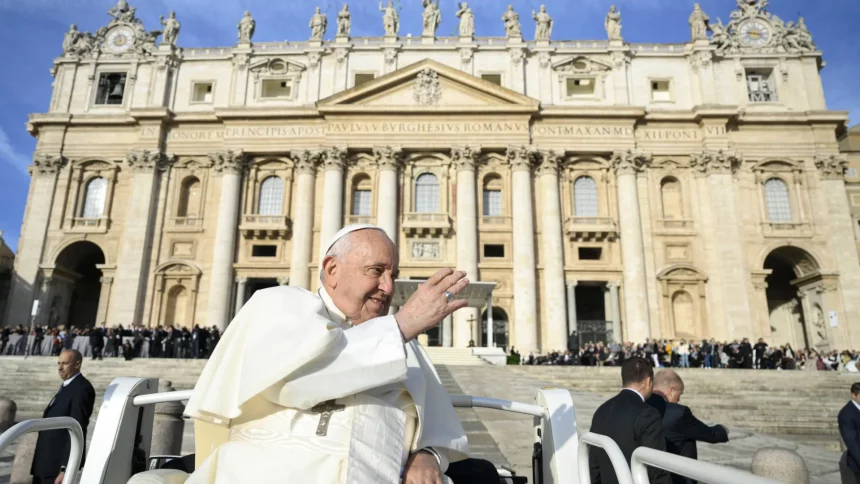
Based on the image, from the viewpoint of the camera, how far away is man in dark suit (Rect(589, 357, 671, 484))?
12.0ft

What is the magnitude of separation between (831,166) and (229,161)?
31.4 metres

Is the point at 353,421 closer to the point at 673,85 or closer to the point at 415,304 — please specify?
the point at 415,304

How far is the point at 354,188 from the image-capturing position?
28.5 metres

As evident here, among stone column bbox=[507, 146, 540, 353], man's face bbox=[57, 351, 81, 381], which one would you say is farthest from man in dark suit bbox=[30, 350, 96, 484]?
stone column bbox=[507, 146, 540, 353]

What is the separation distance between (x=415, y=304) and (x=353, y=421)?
49cm

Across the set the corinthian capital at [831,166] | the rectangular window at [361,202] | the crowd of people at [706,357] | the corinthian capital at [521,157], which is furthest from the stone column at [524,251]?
the corinthian capital at [831,166]

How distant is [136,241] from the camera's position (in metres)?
26.9

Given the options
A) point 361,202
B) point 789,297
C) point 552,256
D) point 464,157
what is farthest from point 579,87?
point 789,297

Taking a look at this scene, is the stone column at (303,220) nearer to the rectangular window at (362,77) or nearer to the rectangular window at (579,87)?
the rectangular window at (362,77)

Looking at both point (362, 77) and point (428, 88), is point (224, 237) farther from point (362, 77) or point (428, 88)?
point (428, 88)

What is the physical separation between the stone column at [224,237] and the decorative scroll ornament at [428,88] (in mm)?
9983

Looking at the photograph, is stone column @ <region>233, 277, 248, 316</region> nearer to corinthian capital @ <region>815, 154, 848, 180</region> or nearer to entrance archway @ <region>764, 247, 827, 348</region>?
entrance archway @ <region>764, 247, 827, 348</region>

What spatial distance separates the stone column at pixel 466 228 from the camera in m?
25.0

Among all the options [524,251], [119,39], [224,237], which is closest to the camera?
[524,251]
